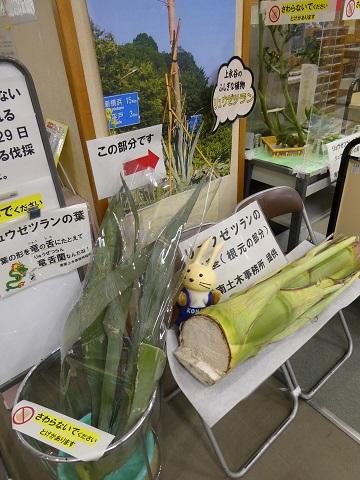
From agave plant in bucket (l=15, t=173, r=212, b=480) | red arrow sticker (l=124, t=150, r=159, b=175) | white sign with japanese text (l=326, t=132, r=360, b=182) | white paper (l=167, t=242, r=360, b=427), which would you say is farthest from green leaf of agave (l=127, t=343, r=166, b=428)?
white sign with japanese text (l=326, t=132, r=360, b=182)

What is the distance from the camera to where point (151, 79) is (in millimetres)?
1042

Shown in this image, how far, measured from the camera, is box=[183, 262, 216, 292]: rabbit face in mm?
995

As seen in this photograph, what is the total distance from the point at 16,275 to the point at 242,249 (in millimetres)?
693

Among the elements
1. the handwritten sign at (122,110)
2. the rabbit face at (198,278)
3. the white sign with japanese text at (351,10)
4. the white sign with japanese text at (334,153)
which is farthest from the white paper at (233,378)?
the white sign with japanese text at (351,10)

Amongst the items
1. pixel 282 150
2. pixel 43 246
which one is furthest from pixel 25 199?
pixel 282 150

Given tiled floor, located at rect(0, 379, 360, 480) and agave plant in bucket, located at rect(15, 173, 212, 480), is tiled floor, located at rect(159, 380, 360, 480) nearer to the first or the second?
tiled floor, located at rect(0, 379, 360, 480)

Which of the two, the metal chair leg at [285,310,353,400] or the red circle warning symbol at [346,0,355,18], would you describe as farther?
the red circle warning symbol at [346,0,355,18]

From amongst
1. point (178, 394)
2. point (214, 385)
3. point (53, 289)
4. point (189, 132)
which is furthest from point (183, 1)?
point (178, 394)

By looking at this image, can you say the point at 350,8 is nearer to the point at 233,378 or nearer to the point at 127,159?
the point at 127,159

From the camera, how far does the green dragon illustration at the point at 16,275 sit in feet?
3.02

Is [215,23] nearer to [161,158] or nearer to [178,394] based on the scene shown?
[161,158]

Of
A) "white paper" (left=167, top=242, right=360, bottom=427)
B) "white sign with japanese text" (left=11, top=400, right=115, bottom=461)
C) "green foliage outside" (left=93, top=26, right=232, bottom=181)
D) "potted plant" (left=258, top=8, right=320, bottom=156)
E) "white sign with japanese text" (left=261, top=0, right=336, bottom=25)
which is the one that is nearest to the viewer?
"white sign with japanese text" (left=11, top=400, right=115, bottom=461)

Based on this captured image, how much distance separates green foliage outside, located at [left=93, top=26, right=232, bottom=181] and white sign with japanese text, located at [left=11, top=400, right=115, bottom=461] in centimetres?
78

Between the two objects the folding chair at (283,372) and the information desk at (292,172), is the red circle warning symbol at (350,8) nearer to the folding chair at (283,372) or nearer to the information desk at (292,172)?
the information desk at (292,172)
